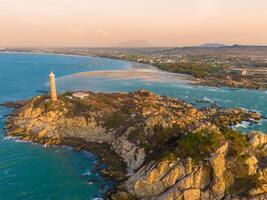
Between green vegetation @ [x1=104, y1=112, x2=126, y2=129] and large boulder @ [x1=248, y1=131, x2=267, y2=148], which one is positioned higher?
large boulder @ [x1=248, y1=131, x2=267, y2=148]

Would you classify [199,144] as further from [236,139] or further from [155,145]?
[155,145]

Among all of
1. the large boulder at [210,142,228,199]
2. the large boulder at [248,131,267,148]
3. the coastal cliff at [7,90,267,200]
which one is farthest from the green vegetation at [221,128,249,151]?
the large boulder at [210,142,228,199]

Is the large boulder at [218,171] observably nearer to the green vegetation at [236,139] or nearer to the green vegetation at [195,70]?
the green vegetation at [236,139]

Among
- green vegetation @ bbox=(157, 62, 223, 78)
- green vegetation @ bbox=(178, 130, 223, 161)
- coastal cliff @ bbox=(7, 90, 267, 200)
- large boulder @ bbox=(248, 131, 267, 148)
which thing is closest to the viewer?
coastal cliff @ bbox=(7, 90, 267, 200)

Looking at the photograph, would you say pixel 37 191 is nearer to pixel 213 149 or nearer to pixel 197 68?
pixel 213 149

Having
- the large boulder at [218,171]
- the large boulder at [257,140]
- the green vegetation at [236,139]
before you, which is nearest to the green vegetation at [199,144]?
the large boulder at [218,171]

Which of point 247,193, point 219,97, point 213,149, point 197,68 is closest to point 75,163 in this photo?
point 213,149

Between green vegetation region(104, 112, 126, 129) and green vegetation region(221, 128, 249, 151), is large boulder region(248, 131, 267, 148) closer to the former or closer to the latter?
green vegetation region(221, 128, 249, 151)

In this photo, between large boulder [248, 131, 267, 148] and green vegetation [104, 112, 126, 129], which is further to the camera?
green vegetation [104, 112, 126, 129]

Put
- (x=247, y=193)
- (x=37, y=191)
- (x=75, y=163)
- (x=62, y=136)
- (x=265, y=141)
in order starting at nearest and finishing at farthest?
1. (x=247, y=193)
2. (x=37, y=191)
3. (x=265, y=141)
4. (x=75, y=163)
5. (x=62, y=136)
